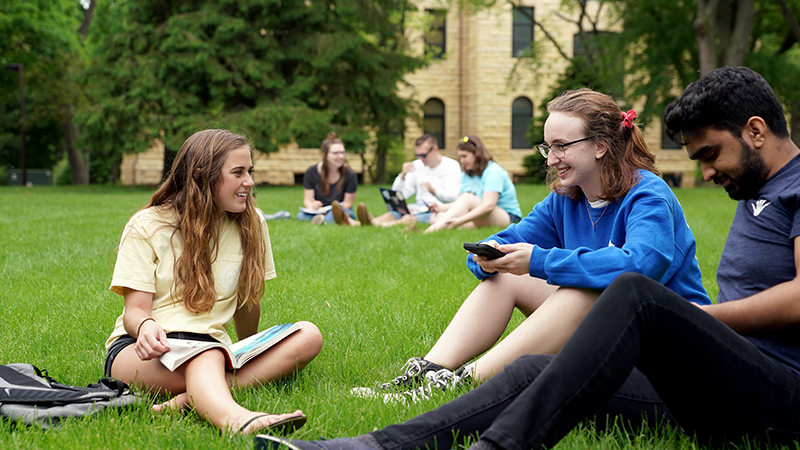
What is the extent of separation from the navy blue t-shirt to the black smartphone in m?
0.95

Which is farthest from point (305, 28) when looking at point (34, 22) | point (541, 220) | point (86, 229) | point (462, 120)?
point (541, 220)

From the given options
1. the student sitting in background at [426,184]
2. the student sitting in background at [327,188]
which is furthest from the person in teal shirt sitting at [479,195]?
the student sitting in background at [327,188]

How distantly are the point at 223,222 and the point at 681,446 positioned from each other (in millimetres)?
2263

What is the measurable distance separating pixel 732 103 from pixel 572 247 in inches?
44.7

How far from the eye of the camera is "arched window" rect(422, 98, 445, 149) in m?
38.9

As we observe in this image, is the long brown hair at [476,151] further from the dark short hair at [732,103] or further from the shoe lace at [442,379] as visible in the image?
the dark short hair at [732,103]

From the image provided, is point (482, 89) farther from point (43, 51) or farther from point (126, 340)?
point (126, 340)

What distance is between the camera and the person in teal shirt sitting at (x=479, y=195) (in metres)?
9.64

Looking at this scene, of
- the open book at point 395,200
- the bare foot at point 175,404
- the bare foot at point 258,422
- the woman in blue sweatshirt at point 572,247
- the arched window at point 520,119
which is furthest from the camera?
the arched window at point 520,119

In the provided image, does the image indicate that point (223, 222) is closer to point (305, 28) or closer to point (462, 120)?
point (305, 28)

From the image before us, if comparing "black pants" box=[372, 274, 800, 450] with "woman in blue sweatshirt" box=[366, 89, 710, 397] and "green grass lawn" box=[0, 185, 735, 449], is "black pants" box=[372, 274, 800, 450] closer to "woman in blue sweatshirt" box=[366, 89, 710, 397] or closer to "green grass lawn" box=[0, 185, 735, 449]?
"green grass lawn" box=[0, 185, 735, 449]

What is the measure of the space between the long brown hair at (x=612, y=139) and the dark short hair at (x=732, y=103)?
625 mm

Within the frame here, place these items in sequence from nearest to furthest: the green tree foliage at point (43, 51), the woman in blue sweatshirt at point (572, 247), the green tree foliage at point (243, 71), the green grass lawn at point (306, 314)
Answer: the green grass lawn at point (306, 314) < the woman in blue sweatshirt at point (572, 247) < the green tree foliage at point (243, 71) < the green tree foliage at point (43, 51)

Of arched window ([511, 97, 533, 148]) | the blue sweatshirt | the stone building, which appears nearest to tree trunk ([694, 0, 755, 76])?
the blue sweatshirt
